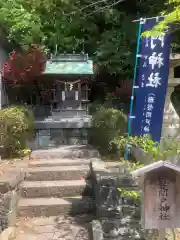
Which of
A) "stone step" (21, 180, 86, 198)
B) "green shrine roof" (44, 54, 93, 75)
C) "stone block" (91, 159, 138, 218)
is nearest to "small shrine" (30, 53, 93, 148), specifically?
"green shrine roof" (44, 54, 93, 75)

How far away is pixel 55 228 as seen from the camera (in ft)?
20.5

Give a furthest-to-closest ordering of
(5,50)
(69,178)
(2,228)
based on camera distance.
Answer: (5,50) → (69,178) → (2,228)

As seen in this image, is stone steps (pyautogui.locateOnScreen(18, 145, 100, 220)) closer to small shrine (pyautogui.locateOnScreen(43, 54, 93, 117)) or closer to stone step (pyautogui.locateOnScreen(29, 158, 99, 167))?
stone step (pyautogui.locateOnScreen(29, 158, 99, 167))

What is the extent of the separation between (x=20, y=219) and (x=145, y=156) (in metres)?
3.32

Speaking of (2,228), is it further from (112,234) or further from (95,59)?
(95,59)

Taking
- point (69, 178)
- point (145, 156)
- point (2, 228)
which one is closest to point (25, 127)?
point (69, 178)

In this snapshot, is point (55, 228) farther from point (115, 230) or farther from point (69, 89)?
point (69, 89)

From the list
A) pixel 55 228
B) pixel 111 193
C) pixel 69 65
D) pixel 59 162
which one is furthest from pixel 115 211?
pixel 69 65

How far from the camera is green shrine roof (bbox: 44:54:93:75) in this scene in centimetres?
1252

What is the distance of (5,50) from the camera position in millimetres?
16172

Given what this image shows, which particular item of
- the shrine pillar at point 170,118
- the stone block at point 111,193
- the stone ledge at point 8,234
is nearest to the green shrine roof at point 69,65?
the shrine pillar at point 170,118

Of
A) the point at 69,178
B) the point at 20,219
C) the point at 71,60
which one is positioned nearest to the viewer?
the point at 20,219

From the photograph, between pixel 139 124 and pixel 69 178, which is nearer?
pixel 69 178

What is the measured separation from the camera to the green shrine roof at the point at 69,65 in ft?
41.1
